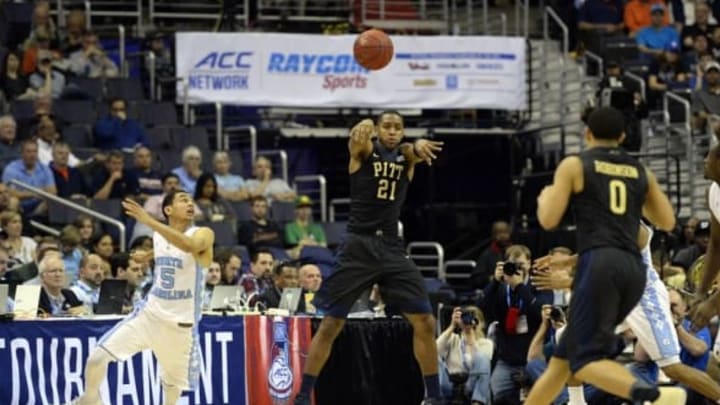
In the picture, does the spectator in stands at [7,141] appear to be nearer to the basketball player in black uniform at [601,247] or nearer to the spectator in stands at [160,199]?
the spectator in stands at [160,199]

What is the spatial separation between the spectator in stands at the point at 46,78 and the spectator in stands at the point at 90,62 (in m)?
0.35

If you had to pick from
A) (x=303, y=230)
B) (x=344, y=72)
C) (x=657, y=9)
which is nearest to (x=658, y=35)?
(x=657, y=9)

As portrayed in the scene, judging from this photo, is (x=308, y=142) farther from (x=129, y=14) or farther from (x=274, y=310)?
(x=274, y=310)

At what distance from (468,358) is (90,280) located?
373cm

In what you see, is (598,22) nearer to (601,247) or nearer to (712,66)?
(712,66)

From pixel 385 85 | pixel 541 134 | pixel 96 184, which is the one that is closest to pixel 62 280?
pixel 96 184

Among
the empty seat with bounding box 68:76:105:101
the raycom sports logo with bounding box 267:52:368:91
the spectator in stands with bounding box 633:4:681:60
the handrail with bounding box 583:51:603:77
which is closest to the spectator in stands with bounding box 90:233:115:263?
the empty seat with bounding box 68:76:105:101

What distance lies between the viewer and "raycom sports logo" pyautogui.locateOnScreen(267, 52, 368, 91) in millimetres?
24359

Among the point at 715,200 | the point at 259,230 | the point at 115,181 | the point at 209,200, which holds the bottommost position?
the point at 259,230

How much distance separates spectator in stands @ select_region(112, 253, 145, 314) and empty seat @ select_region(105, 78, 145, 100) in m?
5.84

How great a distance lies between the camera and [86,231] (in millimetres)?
19875

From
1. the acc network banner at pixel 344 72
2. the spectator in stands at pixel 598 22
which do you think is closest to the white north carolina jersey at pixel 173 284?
the acc network banner at pixel 344 72

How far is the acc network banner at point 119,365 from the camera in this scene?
15.3 meters

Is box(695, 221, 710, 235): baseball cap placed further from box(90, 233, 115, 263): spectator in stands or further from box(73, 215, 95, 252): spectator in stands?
box(73, 215, 95, 252): spectator in stands
